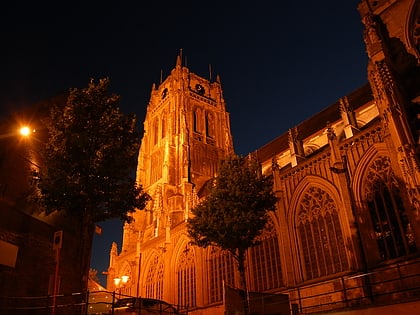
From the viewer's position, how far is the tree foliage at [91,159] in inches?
492

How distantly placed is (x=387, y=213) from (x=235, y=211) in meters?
7.76

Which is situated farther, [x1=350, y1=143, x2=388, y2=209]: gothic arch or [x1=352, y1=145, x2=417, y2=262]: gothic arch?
[x1=350, y1=143, x2=388, y2=209]: gothic arch

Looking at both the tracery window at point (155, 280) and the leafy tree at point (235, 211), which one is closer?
the leafy tree at point (235, 211)

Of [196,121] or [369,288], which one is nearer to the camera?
[369,288]

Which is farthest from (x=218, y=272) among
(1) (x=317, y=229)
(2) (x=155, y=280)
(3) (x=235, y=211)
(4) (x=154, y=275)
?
(3) (x=235, y=211)

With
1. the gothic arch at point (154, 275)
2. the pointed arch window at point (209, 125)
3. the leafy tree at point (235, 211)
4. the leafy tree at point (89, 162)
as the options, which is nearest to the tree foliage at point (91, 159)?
the leafy tree at point (89, 162)

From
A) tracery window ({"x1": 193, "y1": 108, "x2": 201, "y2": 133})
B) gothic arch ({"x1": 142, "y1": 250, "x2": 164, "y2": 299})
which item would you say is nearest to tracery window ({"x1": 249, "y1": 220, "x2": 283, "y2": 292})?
gothic arch ({"x1": 142, "y1": 250, "x2": 164, "y2": 299})

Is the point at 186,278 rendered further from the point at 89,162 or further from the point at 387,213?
the point at 89,162

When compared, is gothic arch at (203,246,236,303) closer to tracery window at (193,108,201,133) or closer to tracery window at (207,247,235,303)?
tracery window at (207,247,235,303)

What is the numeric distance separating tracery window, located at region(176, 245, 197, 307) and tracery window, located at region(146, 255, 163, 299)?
2866 millimetres

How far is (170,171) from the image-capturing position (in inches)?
1768

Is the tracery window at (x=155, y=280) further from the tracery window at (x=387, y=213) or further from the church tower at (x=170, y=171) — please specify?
the tracery window at (x=387, y=213)

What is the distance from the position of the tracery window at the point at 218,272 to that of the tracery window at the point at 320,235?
715cm

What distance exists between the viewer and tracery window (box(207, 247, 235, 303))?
2695cm
